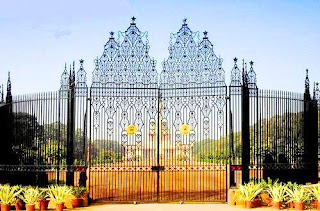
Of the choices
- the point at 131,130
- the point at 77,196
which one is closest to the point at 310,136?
the point at 131,130

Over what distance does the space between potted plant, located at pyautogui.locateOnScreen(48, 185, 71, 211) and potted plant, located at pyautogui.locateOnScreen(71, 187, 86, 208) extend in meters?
0.21

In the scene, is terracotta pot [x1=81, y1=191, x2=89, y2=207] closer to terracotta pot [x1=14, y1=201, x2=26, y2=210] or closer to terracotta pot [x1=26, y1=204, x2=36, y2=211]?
terracotta pot [x1=26, y1=204, x2=36, y2=211]

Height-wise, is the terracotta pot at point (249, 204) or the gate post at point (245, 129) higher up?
the gate post at point (245, 129)

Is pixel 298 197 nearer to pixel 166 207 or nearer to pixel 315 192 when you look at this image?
pixel 315 192

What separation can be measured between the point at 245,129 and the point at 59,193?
18.6ft

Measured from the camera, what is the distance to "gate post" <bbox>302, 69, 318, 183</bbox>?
14.2 meters

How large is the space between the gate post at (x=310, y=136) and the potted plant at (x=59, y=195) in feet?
25.9

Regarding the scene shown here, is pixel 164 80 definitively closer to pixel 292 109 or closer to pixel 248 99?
pixel 248 99

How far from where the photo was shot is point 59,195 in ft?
36.9

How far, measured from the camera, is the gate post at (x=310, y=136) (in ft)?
46.5

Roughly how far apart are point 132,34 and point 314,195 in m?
7.25

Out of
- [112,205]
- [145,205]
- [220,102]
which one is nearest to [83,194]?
[112,205]

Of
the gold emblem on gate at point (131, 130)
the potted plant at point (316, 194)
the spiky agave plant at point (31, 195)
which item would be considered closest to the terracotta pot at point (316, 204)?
the potted plant at point (316, 194)

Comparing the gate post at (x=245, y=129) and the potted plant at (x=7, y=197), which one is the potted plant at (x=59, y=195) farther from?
the gate post at (x=245, y=129)
